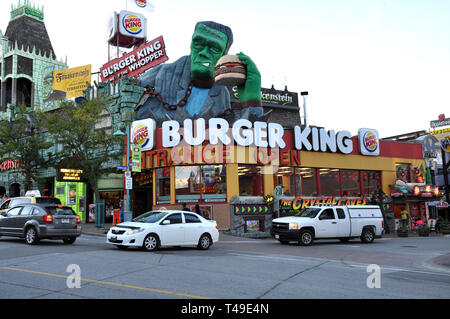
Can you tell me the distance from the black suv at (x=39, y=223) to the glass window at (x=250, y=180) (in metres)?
11.8

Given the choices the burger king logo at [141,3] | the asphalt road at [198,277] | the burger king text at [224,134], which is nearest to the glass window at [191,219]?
the asphalt road at [198,277]

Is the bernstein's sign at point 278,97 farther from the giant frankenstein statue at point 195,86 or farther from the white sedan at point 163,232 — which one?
the white sedan at point 163,232

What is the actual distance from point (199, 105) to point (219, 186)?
1176 centimetres

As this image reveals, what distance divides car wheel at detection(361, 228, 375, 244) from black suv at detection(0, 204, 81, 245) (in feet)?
45.3

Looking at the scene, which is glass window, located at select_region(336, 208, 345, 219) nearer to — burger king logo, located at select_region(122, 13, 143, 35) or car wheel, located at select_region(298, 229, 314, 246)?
car wheel, located at select_region(298, 229, 314, 246)

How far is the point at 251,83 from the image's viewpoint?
3125 cm

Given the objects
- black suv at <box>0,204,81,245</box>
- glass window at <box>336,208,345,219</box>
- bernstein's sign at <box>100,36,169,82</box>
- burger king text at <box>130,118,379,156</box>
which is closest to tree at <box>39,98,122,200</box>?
burger king text at <box>130,118,379,156</box>

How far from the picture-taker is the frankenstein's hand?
102 feet

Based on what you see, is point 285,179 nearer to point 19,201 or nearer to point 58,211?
point 58,211

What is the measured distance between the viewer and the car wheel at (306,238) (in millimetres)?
18328

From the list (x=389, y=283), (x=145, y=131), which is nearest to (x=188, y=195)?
(x=145, y=131)

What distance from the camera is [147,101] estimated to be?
3372 cm

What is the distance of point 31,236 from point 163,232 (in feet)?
16.6

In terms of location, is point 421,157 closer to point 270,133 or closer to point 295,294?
point 270,133
